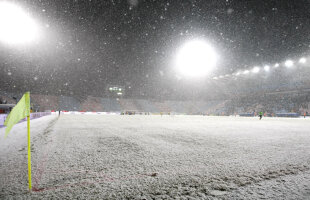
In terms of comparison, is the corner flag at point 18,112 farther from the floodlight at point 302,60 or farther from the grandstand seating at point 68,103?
the grandstand seating at point 68,103

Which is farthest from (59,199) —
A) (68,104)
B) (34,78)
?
(68,104)

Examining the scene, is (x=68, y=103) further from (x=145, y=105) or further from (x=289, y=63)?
(x=289, y=63)

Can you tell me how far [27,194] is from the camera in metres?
1.92

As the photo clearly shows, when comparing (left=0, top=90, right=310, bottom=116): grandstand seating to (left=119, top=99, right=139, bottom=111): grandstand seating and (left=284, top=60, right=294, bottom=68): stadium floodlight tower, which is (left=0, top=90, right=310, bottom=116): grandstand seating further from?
(left=284, top=60, right=294, bottom=68): stadium floodlight tower

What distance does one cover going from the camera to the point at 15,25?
73.6 ft

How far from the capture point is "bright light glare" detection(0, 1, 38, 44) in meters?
20.1

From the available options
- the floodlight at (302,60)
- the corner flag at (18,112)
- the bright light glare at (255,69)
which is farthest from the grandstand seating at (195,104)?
the corner flag at (18,112)

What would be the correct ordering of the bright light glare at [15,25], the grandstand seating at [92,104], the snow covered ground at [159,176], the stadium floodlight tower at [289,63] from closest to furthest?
the snow covered ground at [159,176] < the bright light glare at [15,25] < the stadium floodlight tower at [289,63] < the grandstand seating at [92,104]

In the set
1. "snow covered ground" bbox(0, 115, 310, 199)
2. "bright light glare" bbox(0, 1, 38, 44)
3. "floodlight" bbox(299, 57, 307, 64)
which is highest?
"bright light glare" bbox(0, 1, 38, 44)

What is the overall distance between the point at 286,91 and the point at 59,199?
52.5 m

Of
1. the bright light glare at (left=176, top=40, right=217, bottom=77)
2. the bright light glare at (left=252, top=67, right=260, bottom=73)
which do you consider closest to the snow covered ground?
the bright light glare at (left=176, top=40, right=217, bottom=77)

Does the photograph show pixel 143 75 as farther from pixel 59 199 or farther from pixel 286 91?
pixel 59 199

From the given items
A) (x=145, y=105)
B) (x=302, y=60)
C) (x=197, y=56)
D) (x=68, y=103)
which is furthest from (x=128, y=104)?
(x=302, y=60)

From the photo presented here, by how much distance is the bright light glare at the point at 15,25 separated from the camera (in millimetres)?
20062
